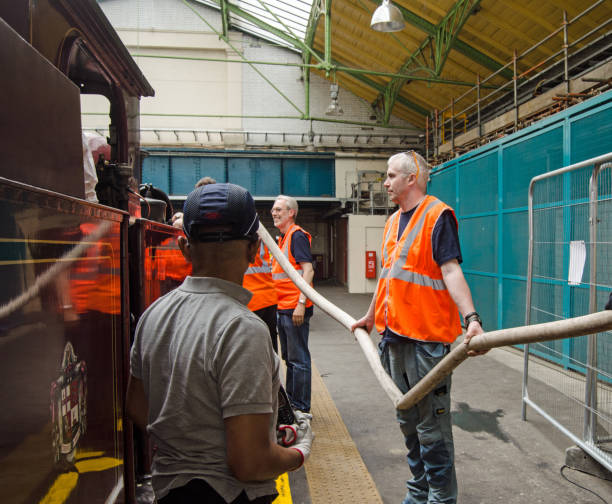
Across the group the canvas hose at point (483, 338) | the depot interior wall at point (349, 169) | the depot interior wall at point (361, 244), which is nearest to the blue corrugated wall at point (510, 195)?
the canvas hose at point (483, 338)

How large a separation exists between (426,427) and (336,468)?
120 cm

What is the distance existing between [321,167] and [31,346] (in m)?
18.8

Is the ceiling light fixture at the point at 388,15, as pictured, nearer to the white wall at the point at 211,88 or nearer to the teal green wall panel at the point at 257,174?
the teal green wall panel at the point at 257,174

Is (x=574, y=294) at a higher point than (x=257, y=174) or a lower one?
lower

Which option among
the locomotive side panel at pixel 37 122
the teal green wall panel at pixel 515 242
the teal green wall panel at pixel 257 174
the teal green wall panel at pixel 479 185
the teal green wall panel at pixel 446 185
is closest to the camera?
the locomotive side panel at pixel 37 122

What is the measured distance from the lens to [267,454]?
1.17 metres

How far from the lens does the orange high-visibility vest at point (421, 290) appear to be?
257cm

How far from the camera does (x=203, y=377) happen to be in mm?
1190

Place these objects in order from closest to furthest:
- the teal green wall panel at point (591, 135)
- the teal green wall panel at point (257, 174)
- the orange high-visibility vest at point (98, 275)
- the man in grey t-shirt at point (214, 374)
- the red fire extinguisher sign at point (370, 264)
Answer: the man in grey t-shirt at point (214, 374) < the orange high-visibility vest at point (98, 275) < the teal green wall panel at point (591, 135) < the red fire extinguisher sign at point (370, 264) < the teal green wall panel at point (257, 174)

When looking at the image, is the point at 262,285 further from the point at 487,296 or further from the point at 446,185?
the point at 446,185

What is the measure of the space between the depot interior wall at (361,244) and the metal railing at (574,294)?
35.4 ft

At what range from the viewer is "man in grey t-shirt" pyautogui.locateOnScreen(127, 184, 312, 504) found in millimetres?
1146

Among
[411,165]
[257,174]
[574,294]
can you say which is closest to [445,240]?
[411,165]

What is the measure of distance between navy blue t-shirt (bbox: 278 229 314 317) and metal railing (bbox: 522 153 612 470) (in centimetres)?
208
